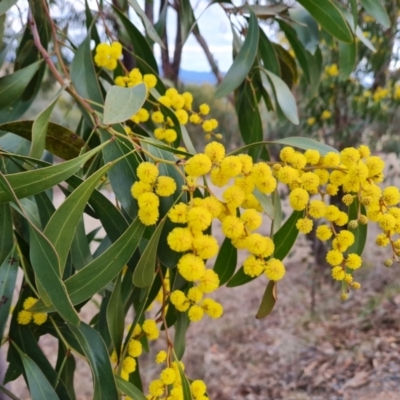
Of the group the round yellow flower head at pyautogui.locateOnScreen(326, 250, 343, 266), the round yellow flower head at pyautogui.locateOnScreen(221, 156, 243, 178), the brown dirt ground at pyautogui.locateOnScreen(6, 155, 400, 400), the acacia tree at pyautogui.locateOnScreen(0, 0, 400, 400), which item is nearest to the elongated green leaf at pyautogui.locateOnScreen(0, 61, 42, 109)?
the acacia tree at pyautogui.locateOnScreen(0, 0, 400, 400)

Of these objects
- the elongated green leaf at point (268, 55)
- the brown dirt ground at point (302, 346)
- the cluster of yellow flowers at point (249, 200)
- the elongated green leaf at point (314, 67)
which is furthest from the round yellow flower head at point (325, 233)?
the brown dirt ground at point (302, 346)

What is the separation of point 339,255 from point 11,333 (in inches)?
21.7

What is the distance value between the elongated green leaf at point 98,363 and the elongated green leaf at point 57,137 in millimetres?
266

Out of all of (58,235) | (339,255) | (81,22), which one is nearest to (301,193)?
(339,255)

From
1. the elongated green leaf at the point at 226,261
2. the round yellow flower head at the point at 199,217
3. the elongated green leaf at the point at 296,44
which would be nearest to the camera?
the round yellow flower head at the point at 199,217

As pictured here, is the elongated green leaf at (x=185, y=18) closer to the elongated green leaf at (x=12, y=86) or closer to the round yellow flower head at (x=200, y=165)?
the elongated green leaf at (x=12, y=86)

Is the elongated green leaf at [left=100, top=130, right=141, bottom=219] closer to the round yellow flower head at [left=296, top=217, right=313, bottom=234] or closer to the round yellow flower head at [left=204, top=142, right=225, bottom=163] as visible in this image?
the round yellow flower head at [left=204, top=142, right=225, bottom=163]

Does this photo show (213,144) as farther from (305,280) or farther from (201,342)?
(305,280)

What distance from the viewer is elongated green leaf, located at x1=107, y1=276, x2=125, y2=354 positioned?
1.99 feet

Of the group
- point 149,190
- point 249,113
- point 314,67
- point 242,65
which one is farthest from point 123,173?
point 314,67

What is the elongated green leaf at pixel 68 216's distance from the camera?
497 mm

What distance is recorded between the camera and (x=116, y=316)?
2.03 ft

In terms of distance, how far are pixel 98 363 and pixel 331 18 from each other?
65 centimetres

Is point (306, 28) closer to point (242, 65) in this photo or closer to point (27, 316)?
point (242, 65)
